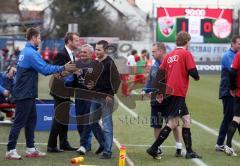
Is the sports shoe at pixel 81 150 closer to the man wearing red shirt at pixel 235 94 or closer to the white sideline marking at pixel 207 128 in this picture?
the man wearing red shirt at pixel 235 94

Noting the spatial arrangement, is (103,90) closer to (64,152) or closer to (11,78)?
(64,152)

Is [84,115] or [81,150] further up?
[84,115]

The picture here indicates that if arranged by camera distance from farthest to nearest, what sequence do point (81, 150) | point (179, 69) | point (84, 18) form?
point (84, 18), point (81, 150), point (179, 69)

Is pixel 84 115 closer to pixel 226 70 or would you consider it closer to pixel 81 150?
pixel 81 150

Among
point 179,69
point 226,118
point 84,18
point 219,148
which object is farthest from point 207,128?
point 84,18

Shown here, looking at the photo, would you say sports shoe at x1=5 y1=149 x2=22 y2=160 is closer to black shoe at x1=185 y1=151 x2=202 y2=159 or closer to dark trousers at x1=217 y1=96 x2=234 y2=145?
black shoe at x1=185 y1=151 x2=202 y2=159

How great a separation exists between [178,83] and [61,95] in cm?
207

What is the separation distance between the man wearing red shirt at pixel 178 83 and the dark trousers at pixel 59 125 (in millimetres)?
1692

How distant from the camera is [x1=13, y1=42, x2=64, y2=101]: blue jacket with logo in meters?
9.40

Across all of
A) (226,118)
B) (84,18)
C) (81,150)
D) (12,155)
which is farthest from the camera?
(84,18)

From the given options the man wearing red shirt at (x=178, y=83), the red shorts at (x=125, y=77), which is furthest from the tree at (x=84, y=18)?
the man wearing red shirt at (x=178, y=83)

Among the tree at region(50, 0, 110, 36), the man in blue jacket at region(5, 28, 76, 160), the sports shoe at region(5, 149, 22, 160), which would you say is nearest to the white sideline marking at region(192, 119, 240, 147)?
the man in blue jacket at region(5, 28, 76, 160)

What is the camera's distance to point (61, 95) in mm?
10406

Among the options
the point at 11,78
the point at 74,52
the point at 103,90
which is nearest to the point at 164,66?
the point at 103,90
